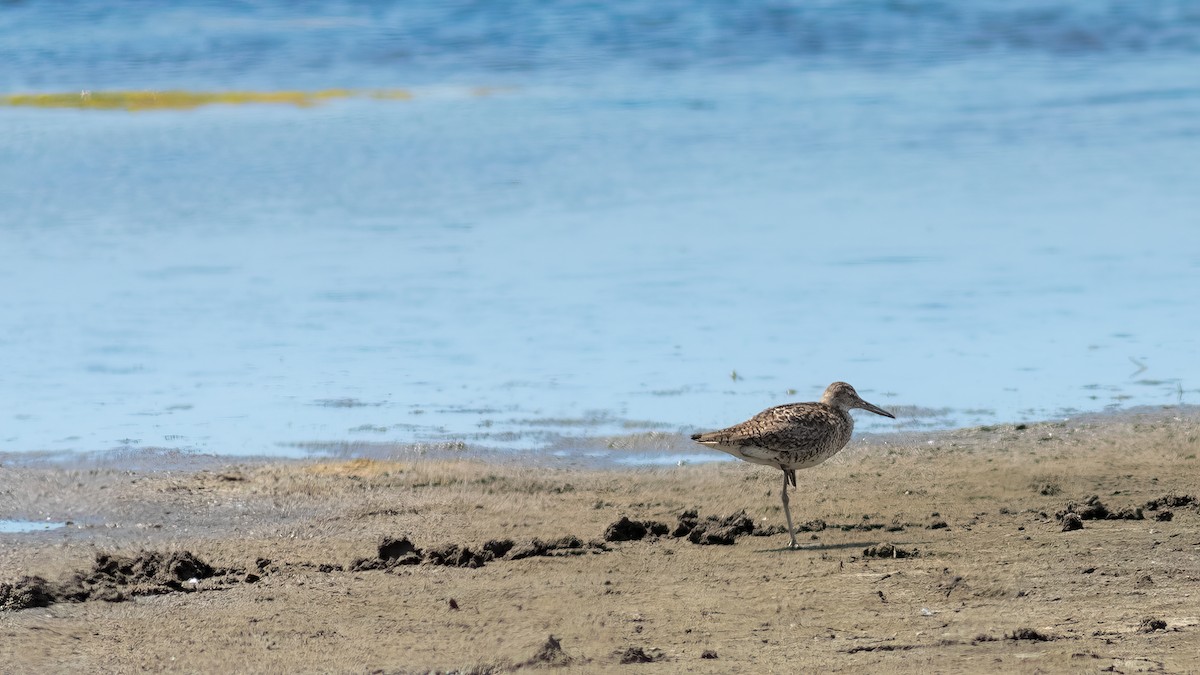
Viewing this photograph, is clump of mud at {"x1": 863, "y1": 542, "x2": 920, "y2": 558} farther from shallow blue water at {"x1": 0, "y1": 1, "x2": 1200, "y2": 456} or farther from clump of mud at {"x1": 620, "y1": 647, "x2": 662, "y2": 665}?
shallow blue water at {"x1": 0, "y1": 1, "x2": 1200, "y2": 456}

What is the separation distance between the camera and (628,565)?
25.0 feet

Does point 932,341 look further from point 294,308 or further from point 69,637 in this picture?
point 69,637

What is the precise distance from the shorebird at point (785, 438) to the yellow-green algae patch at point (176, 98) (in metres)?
21.1

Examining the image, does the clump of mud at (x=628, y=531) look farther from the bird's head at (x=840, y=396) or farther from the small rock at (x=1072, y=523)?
the small rock at (x=1072, y=523)

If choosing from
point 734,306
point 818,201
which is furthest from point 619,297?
point 818,201

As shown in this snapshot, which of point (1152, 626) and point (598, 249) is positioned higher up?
point (598, 249)

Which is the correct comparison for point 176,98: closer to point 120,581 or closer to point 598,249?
point 598,249

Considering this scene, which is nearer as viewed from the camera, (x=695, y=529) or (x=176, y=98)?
(x=695, y=529)

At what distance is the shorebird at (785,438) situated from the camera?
27.1 feet

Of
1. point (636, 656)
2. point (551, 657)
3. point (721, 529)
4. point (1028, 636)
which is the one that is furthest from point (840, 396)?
point (551, 657)

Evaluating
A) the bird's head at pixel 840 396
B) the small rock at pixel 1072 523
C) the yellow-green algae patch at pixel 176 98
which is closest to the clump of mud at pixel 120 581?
the bird's head at pixel 840 396

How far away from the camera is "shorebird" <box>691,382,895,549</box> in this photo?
827 centimetres

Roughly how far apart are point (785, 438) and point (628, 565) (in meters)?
1.11

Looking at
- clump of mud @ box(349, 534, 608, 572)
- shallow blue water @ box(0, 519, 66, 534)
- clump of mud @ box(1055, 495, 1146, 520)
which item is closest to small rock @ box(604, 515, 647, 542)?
clump of mud @ box(349, 534, 608, 572)
